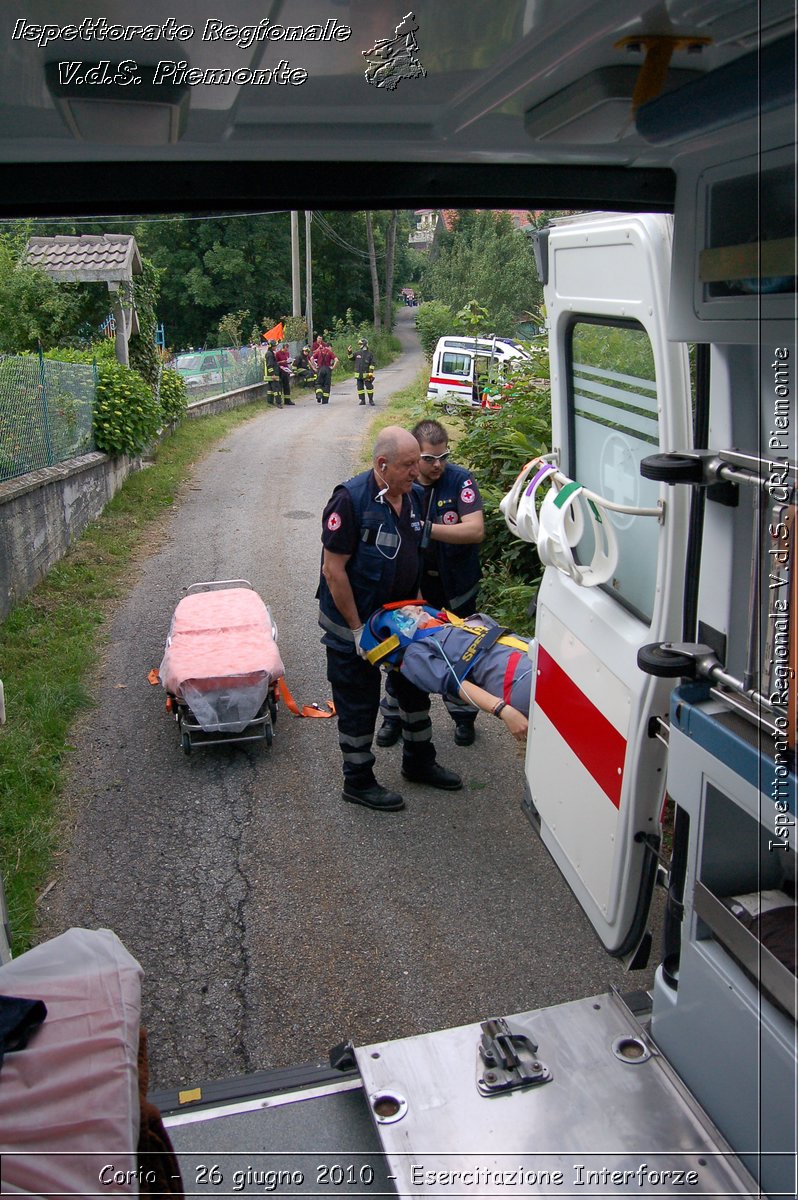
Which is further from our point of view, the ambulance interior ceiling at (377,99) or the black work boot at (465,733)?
the black work boot at (465,733)

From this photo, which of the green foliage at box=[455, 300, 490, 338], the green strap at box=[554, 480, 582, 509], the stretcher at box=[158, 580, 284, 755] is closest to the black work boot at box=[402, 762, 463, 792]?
the stretcher at box=[158, 580, 284, 755]

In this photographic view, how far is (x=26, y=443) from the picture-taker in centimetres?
949

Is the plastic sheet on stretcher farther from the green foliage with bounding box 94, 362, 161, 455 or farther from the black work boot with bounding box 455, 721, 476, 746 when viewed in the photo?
the green foliage with bounding box 94, 362, 161, 455

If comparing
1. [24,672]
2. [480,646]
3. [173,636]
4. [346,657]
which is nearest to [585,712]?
[480,646]

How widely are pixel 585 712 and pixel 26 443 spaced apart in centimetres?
796

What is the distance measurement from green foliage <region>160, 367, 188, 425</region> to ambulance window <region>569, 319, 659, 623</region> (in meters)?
13.6

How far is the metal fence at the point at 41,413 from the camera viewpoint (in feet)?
29.7

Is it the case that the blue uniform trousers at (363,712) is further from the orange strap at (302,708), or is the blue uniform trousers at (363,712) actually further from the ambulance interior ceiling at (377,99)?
the ambulance interior ceiling at (377,99)

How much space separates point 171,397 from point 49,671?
36.7ft

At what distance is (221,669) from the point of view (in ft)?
17.6

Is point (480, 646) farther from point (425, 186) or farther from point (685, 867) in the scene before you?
point (425, 186)

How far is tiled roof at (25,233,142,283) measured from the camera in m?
14.3

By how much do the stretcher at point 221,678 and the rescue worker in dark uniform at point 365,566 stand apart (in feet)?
2.27

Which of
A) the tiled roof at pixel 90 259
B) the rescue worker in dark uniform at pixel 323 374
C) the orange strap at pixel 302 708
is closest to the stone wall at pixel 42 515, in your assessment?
the orange strap at pixel 302 708
